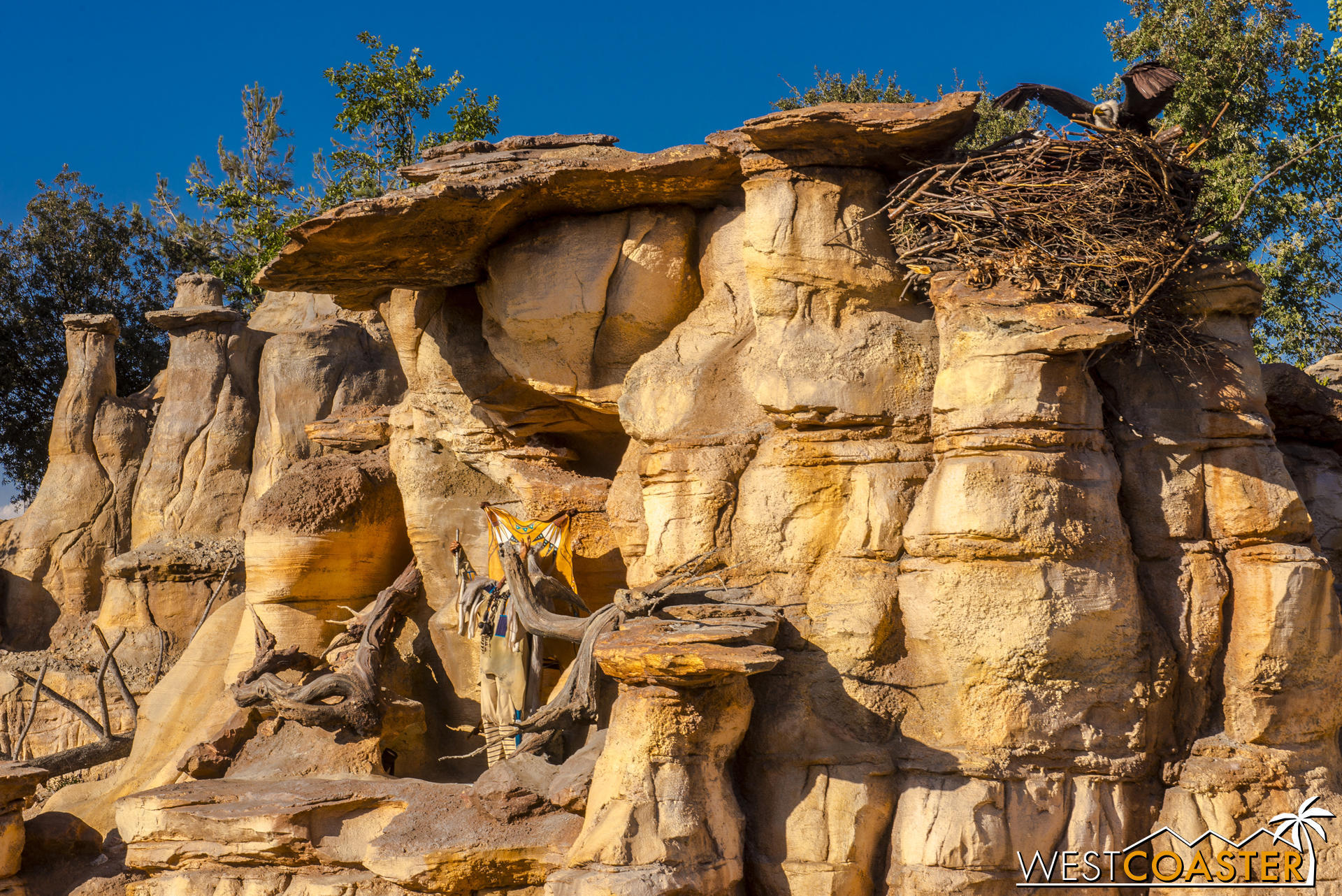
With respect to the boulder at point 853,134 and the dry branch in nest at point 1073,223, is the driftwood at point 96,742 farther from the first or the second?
the dry branch in nest at point 1073,223

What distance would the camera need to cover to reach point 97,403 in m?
15.1

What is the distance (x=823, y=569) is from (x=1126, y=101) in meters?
3.62

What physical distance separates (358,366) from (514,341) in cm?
561

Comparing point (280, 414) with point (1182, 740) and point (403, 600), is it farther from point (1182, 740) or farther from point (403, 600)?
point (1182, 740)

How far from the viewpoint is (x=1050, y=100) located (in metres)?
7.98

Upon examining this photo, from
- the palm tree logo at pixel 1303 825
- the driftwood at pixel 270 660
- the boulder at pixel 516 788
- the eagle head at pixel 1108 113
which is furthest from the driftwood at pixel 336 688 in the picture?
the eagle head at pixel 1108 113

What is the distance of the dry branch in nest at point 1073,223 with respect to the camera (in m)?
7.21

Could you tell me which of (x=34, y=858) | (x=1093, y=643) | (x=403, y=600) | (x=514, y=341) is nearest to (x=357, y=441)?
(x=403, y=600)

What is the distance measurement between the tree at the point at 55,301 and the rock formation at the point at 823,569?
11.5 meters

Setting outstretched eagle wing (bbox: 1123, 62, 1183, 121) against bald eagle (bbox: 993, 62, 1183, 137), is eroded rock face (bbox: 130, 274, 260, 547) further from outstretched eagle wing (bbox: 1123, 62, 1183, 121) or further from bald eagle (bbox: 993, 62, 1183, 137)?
outstretched eagle wing (bbox: 1123, 62, 1183, 121)

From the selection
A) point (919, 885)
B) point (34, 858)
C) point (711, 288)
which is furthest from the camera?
point (34, 858)

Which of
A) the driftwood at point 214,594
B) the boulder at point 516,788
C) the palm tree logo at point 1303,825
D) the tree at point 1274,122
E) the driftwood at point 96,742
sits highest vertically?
the tree at point 1274,122

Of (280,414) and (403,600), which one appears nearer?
(403,600)

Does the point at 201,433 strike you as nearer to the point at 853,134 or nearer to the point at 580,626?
the point at 580,626
